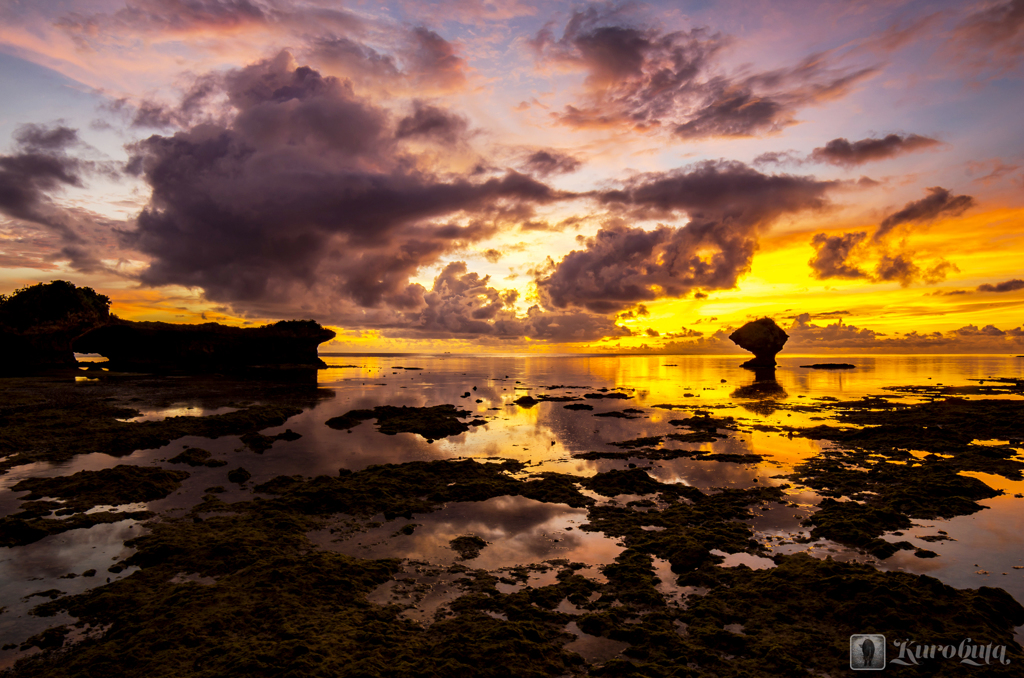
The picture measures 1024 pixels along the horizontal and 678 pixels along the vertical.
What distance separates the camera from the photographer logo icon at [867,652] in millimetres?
7535

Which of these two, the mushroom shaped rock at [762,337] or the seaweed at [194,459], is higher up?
the mushroom shaped rock at [762,337]

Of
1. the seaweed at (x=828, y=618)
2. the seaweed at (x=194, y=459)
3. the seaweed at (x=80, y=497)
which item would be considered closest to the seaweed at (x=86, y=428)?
the seaweed at (x=194, y=459)

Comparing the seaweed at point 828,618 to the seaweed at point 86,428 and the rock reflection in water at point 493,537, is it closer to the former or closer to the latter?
the rock reflection in water at point 493,537

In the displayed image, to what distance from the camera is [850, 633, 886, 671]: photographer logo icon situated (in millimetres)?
7535

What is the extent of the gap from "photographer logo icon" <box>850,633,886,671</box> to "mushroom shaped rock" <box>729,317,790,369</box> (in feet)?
361

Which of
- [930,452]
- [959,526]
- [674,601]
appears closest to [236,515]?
[674,601]

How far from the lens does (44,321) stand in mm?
60281

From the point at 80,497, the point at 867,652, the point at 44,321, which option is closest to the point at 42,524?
the point at 80,497

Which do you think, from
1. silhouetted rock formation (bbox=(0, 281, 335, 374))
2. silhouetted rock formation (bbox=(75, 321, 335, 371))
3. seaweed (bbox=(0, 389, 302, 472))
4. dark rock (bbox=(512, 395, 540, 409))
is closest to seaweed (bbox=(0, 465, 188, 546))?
seaweed (bbox=(0, 389, 302, 472))

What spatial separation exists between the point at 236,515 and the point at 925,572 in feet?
64.1

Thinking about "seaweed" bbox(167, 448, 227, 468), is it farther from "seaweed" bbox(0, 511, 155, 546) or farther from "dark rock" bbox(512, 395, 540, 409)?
"dark rock" bbox(512, 395, 540, 409)

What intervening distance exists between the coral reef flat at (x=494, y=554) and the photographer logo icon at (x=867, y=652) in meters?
0.24

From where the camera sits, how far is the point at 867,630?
27.4 feet

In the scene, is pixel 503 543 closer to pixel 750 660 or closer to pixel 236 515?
pixel 750 660
